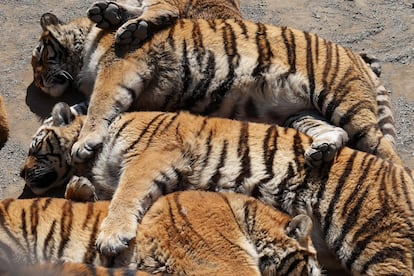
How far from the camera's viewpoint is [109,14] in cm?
480

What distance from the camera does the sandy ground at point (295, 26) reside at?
4.83m

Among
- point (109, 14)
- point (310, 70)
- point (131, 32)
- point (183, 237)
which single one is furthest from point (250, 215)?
point (109, 14)

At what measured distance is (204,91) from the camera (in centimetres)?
462

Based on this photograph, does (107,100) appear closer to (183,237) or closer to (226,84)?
(226,84)

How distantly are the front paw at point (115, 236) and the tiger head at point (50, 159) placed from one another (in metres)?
0.67

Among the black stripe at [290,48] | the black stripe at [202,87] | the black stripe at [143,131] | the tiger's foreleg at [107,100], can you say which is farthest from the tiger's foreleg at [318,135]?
the tiger's foreleg at [107,100]

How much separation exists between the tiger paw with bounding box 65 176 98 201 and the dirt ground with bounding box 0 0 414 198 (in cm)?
63

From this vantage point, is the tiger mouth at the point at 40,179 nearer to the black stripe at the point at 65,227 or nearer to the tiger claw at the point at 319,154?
the black stripe at the point at 65,227

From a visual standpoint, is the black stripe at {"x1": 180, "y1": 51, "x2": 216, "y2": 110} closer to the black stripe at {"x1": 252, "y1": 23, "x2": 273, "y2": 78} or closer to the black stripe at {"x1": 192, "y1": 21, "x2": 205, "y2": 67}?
the black stripe at {"x1": 192, "y1": 21, "x2": 205, "y2": 67}

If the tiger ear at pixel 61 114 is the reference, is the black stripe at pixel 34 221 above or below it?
below

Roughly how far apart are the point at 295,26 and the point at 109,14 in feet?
5.35

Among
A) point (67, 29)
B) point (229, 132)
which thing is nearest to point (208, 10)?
point (67, 29)

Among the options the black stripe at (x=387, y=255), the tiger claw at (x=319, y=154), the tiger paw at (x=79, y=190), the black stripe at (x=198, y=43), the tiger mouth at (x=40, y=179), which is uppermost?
the black stripe at (x=198, y=43)

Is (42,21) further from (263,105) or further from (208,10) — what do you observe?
(263,105)
